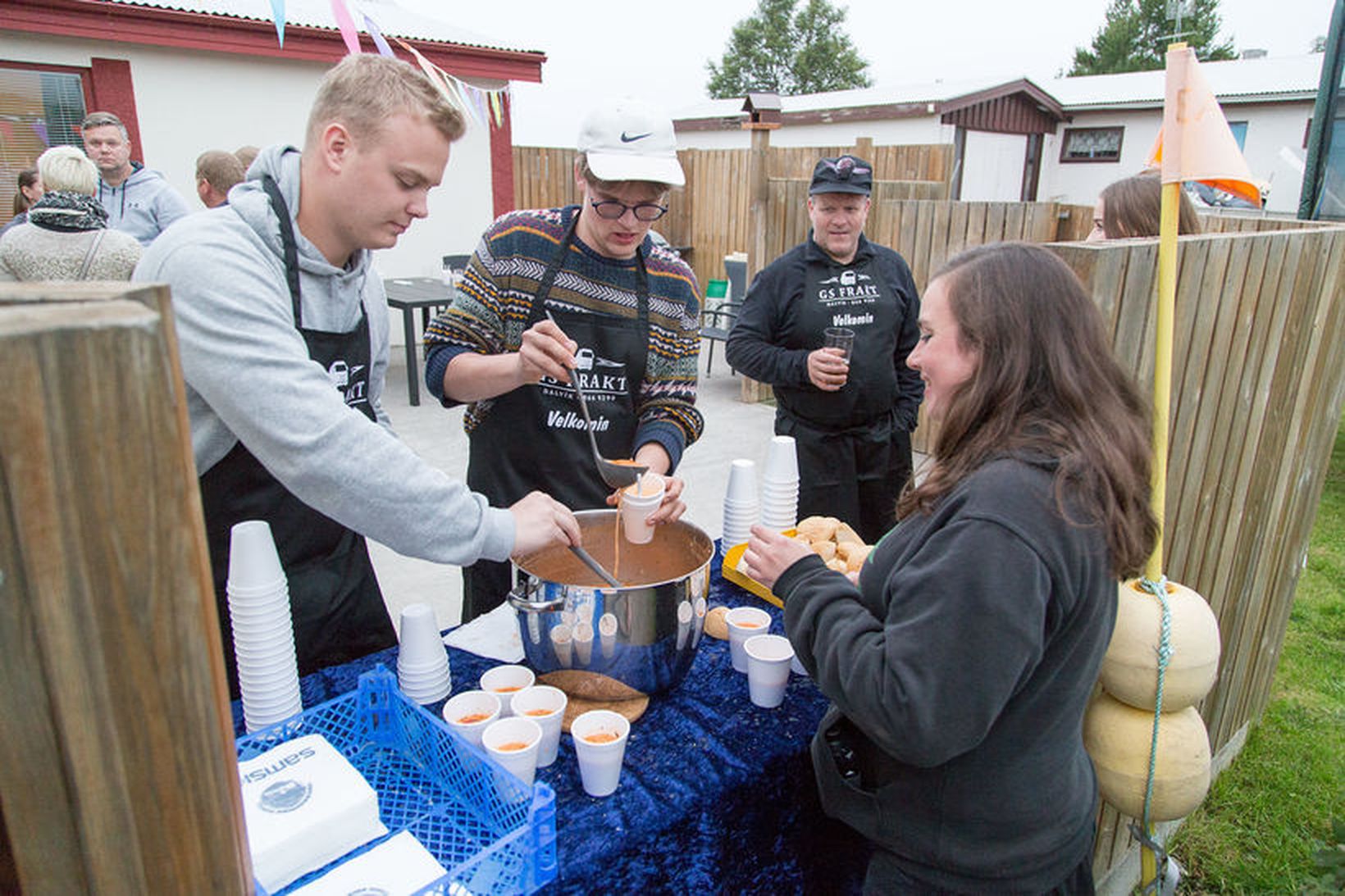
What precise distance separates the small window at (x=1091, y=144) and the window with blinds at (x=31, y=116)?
22.0 metres

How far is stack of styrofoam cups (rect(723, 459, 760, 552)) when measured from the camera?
2.46 metres

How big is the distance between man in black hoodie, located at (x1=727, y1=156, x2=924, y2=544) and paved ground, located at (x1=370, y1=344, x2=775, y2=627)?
2.25 feet

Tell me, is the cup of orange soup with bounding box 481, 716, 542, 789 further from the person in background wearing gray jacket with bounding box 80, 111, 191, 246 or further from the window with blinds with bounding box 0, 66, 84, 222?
the window with blinds with bounding box 0, 66, 84, 222

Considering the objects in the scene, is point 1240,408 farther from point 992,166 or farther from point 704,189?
point 992,166

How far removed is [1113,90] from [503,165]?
63.2 feet

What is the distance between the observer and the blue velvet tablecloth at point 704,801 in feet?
4.83

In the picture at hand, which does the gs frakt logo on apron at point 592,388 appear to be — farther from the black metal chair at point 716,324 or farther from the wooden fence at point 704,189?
the wooden fence at point 704,189

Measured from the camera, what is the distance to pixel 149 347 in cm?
48

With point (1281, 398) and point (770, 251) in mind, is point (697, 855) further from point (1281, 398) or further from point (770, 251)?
point (770, 251)

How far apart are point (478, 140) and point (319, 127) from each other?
870 centimetres

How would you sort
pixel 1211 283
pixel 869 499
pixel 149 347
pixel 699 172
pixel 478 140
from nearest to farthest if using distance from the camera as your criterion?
pixel 149 347 < pixel 1211 283 < pixel 869 499 < pixel 478 140 < pixel 699 172

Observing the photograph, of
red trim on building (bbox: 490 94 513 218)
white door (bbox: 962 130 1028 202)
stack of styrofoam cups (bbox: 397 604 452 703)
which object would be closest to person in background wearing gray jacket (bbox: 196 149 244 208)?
stack of styrofoam cups (bbox: 397 604 452 703)

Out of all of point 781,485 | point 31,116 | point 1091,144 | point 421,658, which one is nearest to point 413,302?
point 31,116

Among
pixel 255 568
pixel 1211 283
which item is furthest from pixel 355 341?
pixel 1211 283
